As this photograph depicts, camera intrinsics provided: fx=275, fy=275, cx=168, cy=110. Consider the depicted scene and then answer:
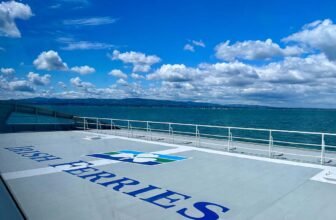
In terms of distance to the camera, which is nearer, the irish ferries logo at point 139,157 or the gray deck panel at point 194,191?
the gray deck panel at point 194,191

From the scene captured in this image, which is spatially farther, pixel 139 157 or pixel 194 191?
pixel 139 157

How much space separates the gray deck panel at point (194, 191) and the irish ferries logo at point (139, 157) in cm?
42

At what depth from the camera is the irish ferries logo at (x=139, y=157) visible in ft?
25.4

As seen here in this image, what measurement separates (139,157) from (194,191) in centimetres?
353

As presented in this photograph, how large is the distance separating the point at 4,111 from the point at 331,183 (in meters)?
16.9

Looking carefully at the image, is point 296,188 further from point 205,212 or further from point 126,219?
point 126,219

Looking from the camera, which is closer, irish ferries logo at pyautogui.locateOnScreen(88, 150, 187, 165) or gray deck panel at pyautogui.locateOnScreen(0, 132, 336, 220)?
gray deck panel at pyautogui.locateOnScreen(0, 132, 336, 220)

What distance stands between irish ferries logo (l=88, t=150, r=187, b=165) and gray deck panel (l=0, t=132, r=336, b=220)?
0.42m

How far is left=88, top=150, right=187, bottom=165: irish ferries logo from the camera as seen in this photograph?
7.74m

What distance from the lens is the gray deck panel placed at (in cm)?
408

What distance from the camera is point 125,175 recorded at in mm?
6195

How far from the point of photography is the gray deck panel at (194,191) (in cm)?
408

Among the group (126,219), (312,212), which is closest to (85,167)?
(126,219)

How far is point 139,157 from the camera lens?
8320 mm
